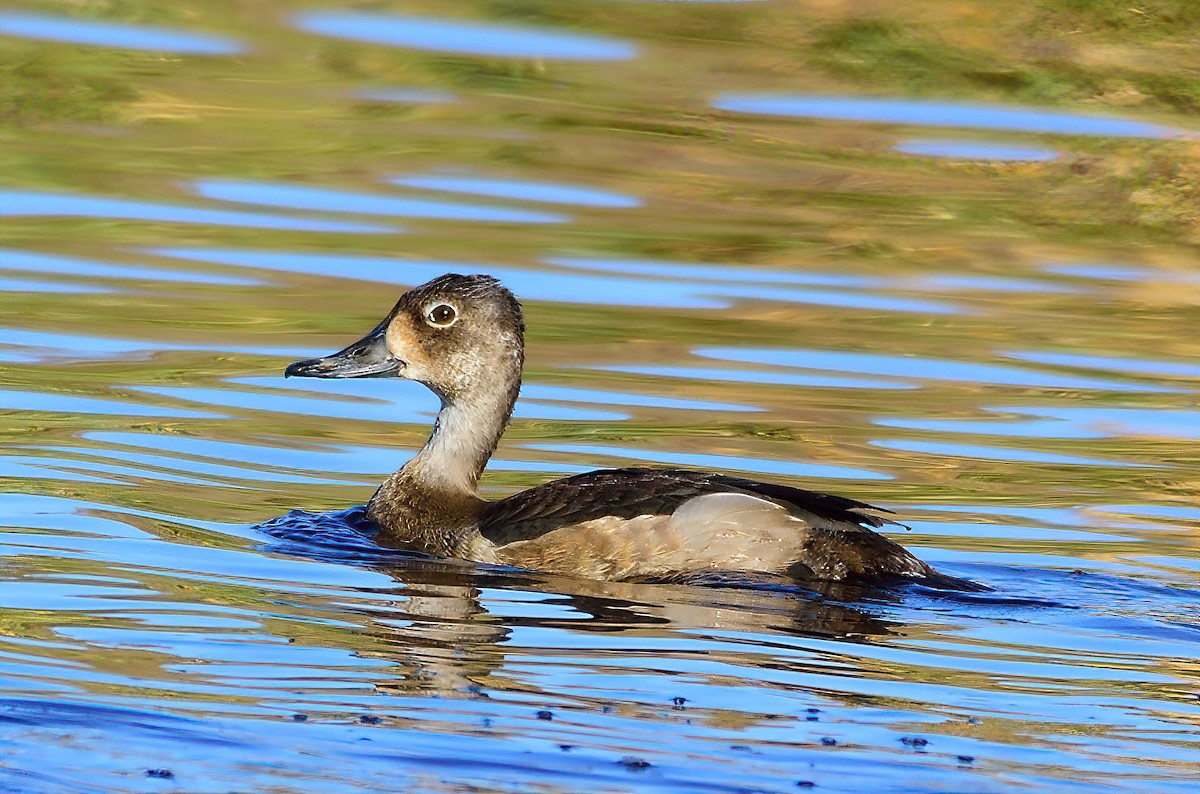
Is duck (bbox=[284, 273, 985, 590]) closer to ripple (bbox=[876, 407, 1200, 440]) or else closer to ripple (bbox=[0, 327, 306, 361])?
ripple (bbox=[876, 407, 1200, 440])

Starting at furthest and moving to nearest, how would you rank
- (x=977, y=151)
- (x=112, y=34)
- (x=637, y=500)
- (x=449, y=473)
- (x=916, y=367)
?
1. (x=112, y=34)
2. (x=977, y=151)
3. (x=916, y=367)
4. (x=449, y=473)
5. (x=637, y=500)

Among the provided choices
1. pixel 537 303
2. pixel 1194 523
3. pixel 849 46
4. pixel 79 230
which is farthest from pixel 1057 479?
pixel 849 46

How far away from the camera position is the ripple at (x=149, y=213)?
1548 cm

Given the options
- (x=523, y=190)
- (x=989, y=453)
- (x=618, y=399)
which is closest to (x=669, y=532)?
(x=989, y=453)

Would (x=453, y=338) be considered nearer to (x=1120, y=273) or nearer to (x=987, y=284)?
(x=987, y=284)

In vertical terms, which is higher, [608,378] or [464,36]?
[464,36]

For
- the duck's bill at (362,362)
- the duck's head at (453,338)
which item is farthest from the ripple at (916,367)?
the duck's bill at (362,362)

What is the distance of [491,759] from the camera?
20.1 ft

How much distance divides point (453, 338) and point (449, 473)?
2.10 ft

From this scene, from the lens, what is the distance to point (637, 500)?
909 cm

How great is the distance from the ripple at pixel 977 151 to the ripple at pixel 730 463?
22.4ft

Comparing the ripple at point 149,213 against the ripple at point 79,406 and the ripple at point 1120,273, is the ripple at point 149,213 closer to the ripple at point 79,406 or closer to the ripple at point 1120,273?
the ripple at point 79,406

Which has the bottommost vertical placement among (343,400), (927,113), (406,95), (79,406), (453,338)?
(343,400)

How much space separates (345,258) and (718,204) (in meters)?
3.03
